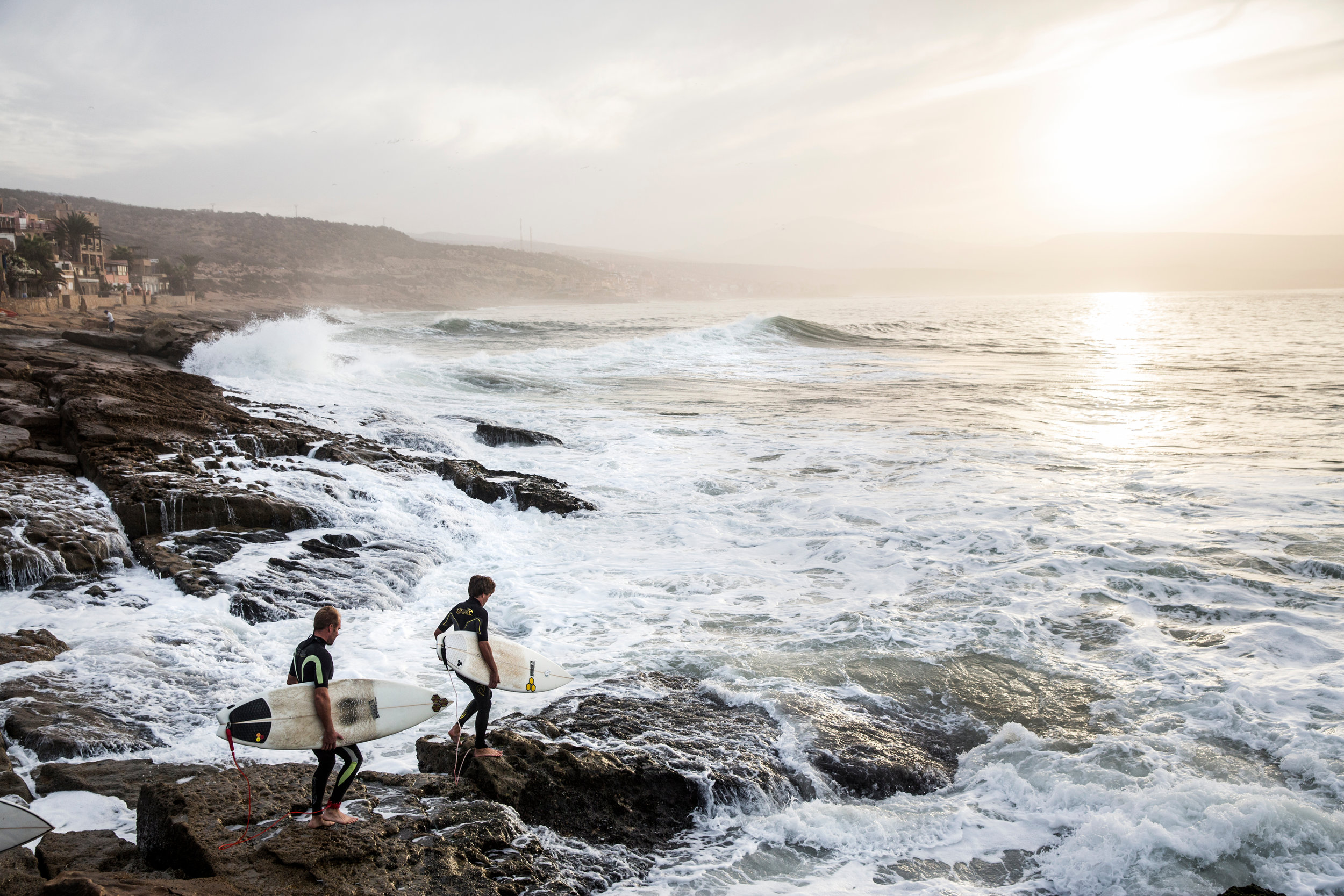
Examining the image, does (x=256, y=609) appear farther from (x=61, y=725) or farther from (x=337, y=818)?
(x=337, y=818)

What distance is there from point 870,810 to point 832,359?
102 ft

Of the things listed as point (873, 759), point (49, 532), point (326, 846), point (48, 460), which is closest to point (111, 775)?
point (326, 846)

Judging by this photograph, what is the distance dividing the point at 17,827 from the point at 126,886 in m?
0.90

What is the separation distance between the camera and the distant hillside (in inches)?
3784

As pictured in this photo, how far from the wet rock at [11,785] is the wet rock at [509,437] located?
11.7 metres

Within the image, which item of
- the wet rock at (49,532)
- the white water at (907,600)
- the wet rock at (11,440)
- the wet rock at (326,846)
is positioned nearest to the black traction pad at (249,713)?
the wet rock at (326,846)

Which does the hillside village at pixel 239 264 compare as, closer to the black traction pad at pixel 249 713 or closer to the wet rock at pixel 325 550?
the wet rock at pixel 325 550

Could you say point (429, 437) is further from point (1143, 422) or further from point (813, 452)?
point (1143, 422)

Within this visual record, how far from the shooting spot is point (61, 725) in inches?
203

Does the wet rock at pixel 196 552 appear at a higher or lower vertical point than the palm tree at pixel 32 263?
lower

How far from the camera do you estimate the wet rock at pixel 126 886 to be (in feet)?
9.61

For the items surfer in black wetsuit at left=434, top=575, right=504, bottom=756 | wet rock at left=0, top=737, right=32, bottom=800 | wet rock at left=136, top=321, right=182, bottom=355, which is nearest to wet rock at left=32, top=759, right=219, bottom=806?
wet rock at left=0, top=737, right=32, bottom=800

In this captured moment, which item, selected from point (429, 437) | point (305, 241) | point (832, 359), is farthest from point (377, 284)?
point (429, 437)

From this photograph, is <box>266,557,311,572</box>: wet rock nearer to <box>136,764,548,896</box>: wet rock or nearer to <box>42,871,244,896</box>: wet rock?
<box>136,764,548,896</box>: wet rock
